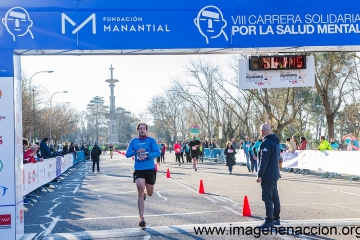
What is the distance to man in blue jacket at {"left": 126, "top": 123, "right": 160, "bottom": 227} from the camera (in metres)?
9.09

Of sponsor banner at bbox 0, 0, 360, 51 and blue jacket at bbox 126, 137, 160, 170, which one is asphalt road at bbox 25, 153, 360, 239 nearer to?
blue jacket at bbox 126, 137, 160, 170

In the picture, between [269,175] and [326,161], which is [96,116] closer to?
[326,161]

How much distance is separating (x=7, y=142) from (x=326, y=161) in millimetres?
16362

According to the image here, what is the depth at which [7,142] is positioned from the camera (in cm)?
829

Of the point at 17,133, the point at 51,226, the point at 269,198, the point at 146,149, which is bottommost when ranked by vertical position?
the point at 51,226

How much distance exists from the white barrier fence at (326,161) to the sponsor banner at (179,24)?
34.3ft

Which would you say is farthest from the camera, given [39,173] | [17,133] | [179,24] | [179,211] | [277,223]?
[39,173]

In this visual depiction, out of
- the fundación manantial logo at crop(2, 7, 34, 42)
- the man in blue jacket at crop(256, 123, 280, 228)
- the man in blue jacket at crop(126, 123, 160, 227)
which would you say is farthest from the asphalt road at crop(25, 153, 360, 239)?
the fundación manantial logo at crop(2, 7, 34, 42)

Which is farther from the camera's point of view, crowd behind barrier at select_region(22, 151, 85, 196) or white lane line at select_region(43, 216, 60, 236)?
crowd behind barrier at select_region(22, 151, 85, 196)

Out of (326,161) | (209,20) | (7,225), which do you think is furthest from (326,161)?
(7,225)

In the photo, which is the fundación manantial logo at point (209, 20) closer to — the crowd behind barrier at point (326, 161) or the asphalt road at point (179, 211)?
the asphalt road at point (179, 211)

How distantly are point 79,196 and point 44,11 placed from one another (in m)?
7.62

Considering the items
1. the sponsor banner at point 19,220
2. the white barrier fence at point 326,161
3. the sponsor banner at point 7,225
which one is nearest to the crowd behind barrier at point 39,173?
the sponsor banner at point 19,220

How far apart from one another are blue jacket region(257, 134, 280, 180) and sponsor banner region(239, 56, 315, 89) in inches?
96.4
